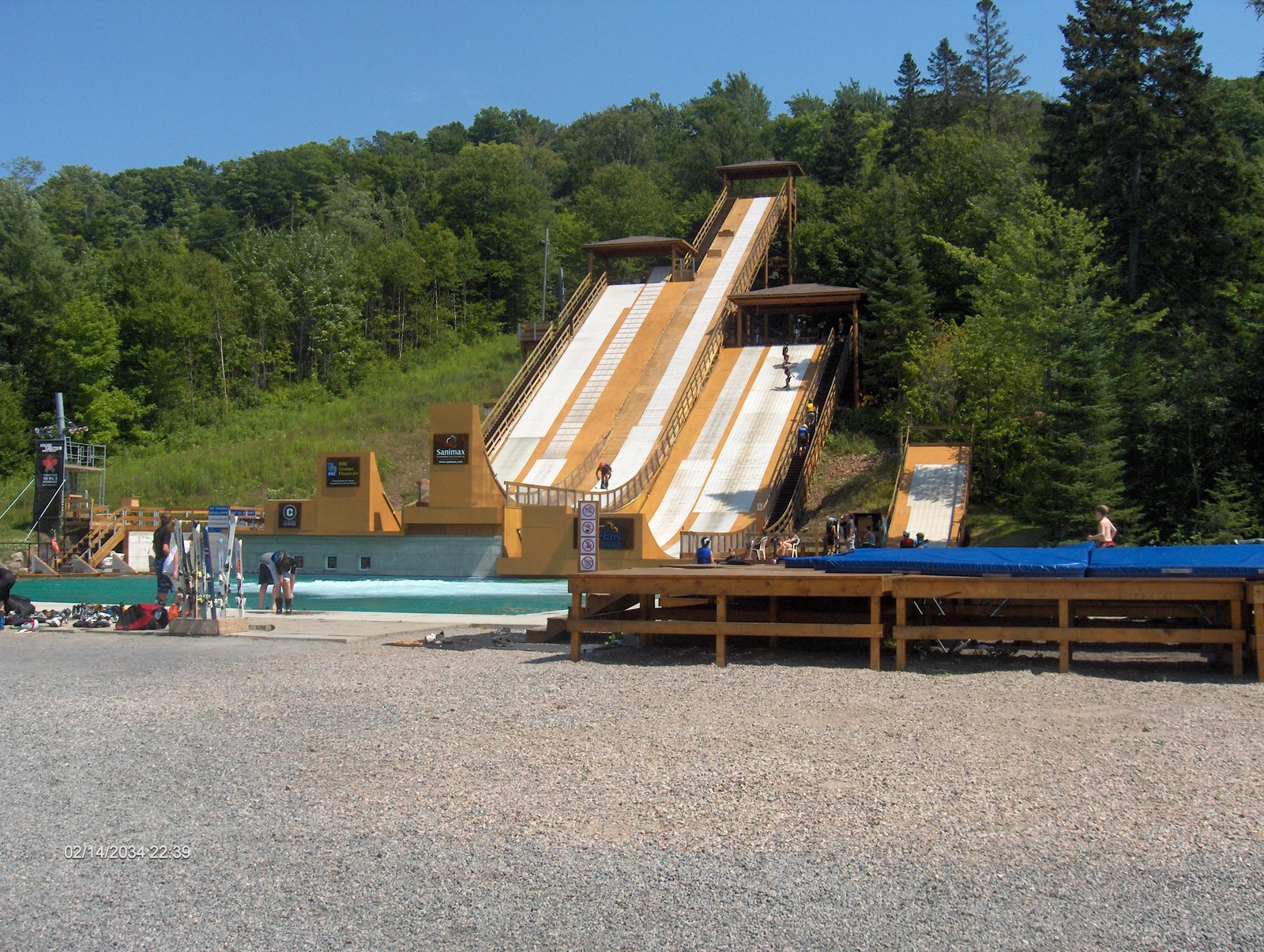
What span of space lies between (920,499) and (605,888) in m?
24.8

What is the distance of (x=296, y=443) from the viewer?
149ft

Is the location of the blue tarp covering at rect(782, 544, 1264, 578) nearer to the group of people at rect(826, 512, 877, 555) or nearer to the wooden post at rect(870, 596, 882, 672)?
the wooden post at rect(870, 596, 882, 672)

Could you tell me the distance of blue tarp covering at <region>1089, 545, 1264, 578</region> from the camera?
10445 millimetres

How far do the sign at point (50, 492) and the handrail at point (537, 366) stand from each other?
529 inches

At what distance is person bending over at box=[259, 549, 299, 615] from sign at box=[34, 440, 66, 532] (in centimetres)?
1872

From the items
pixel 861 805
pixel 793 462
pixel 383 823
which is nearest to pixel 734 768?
pixel 861 805

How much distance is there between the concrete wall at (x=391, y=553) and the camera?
31.0 meters

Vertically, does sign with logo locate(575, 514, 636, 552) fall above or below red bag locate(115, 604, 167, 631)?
above

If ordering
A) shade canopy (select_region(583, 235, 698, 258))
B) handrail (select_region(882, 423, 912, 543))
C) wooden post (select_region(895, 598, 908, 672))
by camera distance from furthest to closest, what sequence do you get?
shade canopy (select_region(583, 235, 698, 258))
handrail (select_region(882, 423, 912, 543))
wooden post (select_region(895, 598, 908, 672))

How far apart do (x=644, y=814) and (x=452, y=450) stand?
993 inches

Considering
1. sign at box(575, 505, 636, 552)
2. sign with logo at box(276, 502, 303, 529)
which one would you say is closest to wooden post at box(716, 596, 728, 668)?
sign at box(575, 505, 636, 552)

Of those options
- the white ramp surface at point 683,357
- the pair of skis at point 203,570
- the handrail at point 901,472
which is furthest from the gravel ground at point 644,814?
the white ramp surface at point 683,357

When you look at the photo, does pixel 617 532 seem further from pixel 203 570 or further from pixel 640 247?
pixel 640 247
